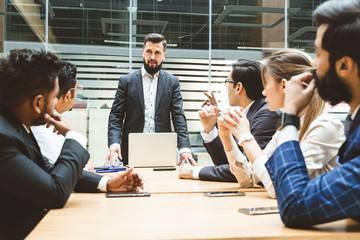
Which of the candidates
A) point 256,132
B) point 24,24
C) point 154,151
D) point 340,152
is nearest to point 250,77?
point 256,132

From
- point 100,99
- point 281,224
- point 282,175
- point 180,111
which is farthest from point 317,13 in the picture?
point 100,99

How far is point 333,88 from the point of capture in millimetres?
1220

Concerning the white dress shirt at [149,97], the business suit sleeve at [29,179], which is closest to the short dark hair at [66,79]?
the business suit sleeve at [29,179]

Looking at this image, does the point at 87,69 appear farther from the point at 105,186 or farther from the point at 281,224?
the point at 281,224

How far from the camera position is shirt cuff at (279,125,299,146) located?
124 cm

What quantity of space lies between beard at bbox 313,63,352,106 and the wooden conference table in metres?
0.40

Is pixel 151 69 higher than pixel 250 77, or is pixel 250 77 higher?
pixel 151 69

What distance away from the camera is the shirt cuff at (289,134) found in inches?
48.8

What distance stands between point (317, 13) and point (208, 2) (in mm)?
7396

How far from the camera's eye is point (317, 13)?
1.22 m

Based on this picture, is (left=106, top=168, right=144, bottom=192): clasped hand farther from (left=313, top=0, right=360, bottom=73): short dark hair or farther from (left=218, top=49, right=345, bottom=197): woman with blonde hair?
(left=313, top=0, right=360, bottom=73): short dark hair

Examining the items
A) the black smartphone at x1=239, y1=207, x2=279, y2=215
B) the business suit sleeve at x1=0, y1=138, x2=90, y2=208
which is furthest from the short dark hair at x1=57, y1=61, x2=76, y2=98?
the black smartphone at x1=239, y1=207, x2=279, y2=215

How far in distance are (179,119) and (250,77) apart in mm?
1378

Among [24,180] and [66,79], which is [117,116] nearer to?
[66,79]
